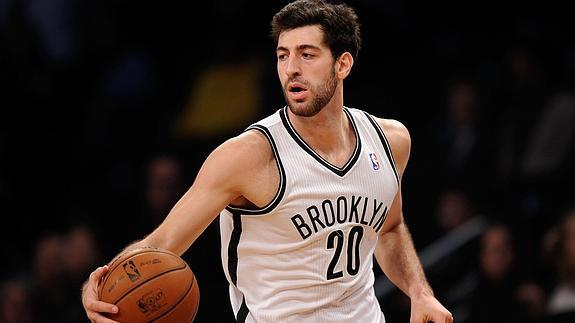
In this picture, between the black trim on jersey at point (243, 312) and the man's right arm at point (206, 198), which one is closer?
the man's right arm at point (206, 198)

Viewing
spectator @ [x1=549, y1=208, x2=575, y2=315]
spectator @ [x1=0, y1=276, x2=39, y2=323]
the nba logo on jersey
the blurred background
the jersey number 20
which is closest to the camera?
the jersey number 20

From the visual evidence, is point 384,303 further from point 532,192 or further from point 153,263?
point 153,263

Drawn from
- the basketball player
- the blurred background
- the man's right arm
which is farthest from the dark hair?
the blurred background

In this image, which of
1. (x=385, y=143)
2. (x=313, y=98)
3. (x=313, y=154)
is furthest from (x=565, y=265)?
(x=313, y=98)

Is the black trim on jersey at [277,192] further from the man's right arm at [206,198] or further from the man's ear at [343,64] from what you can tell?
the man's ear at [343,64]

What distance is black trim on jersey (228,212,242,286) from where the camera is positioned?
4.93 m

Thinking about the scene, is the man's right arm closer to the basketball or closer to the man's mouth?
the basketball

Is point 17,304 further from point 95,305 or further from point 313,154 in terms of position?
point 95,305

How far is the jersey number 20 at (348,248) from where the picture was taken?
492 centimetres

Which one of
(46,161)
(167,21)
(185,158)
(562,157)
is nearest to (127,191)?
(185,158)

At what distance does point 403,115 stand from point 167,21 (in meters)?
3.35

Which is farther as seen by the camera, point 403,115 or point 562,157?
point 403,115

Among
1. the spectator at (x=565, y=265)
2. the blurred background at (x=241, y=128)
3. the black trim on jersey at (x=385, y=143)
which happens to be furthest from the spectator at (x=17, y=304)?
the black trim on jersey at (x=385, y=143)

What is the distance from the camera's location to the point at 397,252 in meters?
5.39
